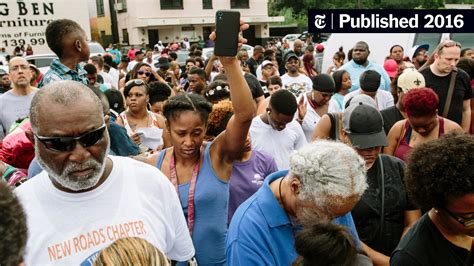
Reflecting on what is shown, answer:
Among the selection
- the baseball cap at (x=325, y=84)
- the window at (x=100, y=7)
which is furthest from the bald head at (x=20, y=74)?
the window at (x=100, y=7)

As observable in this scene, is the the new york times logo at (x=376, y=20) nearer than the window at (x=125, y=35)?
Yes


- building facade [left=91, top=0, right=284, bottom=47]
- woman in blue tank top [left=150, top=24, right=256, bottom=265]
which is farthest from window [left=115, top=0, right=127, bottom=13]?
woman in blue tank top [left=150, top=24, right=256, bottom=265]

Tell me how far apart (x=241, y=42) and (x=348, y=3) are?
143ft

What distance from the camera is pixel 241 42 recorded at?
2531 millimetres

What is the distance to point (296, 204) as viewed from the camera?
214 centimetres

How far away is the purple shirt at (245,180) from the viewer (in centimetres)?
351

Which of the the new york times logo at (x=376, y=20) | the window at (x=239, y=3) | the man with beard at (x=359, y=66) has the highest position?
the window at (x=239, y=3)

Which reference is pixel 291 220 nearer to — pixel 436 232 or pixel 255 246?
pixel 255 246

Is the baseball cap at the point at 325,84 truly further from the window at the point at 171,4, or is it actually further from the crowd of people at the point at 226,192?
the window at the point at 171,4

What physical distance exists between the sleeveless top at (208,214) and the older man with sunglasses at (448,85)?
309 cm

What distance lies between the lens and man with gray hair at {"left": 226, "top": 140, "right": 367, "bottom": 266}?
2066 millimetres

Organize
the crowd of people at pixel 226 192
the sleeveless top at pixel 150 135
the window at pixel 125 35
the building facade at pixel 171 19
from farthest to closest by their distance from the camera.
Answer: the window at pixel 125 35, the building facade at pixel 171 19, the sleeveless top at pixel 150 135, the crowd of people at pixel 226 192

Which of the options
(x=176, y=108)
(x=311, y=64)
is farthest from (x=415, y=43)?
(x=176, y=108)

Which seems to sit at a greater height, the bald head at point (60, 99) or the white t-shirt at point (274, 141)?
the bald head at point (60, 99)
